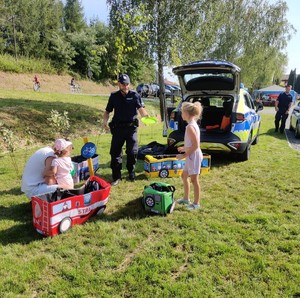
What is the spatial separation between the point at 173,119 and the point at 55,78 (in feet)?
97.3

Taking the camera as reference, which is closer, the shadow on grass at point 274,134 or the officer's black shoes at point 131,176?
the officer's black shoes at point 131,176

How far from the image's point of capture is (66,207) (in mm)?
3395

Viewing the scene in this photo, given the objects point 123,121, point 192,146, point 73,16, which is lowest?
point 192,146

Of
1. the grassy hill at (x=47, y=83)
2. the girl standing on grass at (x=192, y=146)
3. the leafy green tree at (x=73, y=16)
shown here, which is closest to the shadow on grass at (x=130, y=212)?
the girl standing on grass at (x=192, y=146)

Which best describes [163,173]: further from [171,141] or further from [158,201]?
[158,201]

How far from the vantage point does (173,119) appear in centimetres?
651

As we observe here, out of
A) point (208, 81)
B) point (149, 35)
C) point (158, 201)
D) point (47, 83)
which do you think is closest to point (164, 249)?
point (158, 201)

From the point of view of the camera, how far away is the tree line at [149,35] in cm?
945

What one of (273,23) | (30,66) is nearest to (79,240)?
(273,23)

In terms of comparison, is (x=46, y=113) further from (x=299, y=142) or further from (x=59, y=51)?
(x=59, y=51)

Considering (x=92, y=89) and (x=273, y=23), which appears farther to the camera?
(x=92, y=89)

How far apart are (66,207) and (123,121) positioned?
6.54 feet

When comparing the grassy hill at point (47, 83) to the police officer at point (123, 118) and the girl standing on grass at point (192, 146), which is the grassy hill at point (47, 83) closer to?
the police officer at point (123, 118)

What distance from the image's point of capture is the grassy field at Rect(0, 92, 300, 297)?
101 inches
